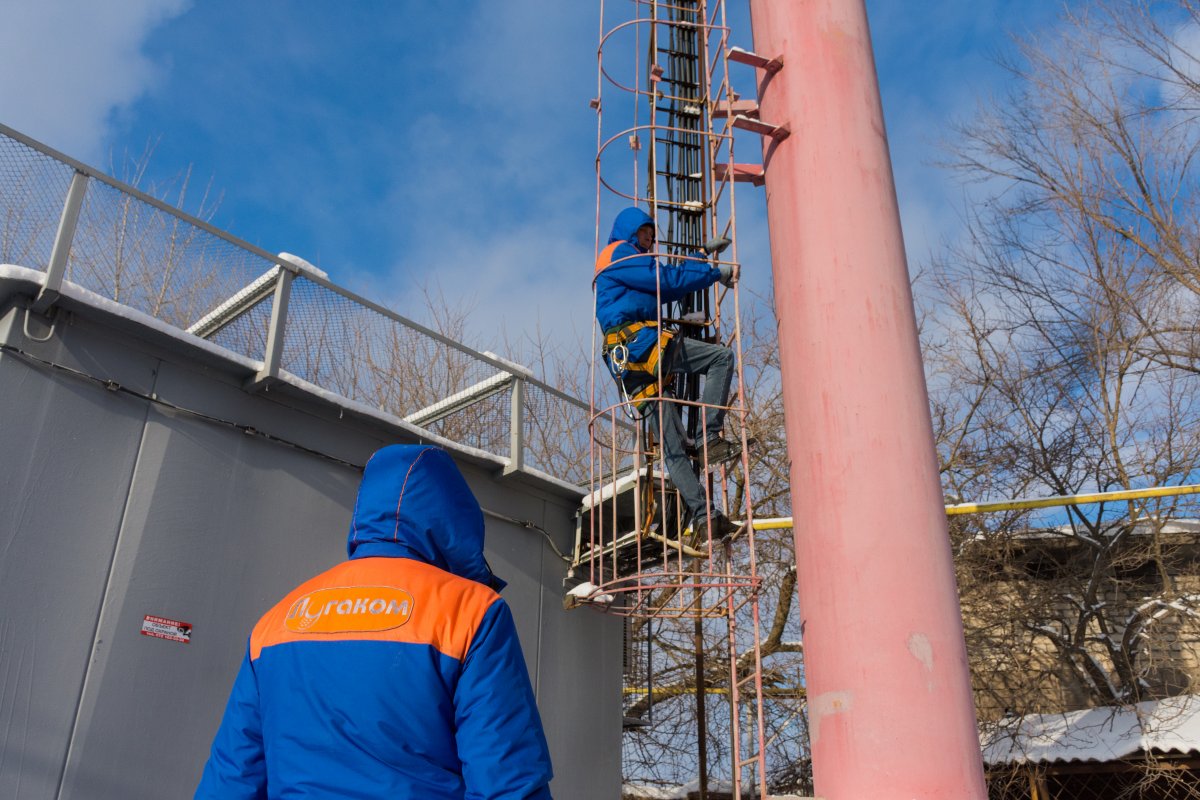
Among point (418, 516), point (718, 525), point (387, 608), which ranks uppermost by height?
point (718, 525)

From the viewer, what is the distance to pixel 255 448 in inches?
292

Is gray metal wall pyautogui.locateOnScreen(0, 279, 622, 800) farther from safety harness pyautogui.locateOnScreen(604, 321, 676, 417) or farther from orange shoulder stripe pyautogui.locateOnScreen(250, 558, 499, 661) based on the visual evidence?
orange shoulder stripe pyautogui.locateOnScreen(250, 558, 499, 661)

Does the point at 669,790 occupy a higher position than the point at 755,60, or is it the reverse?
the point at 755,60

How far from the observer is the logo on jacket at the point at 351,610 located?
9.18ft

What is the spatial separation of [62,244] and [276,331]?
1.59 m

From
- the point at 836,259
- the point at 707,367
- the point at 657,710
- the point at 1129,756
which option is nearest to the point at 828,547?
the point at 836,259

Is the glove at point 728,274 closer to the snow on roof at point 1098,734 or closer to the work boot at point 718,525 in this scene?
the work boot at point 718,525

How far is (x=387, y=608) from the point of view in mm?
2812

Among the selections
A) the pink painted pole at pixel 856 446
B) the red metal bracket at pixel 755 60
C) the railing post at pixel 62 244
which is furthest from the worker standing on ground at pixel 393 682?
the railing post at pixel 62 244

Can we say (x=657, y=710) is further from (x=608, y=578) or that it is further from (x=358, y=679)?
(x=358, y=679)

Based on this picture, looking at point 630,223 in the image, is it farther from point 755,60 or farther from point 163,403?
point 163,403

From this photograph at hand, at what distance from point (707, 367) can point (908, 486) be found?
3.09 m

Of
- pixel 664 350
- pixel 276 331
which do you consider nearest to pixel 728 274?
pixel 664 350

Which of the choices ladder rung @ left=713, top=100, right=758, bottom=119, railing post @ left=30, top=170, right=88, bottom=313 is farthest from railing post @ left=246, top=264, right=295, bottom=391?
ladder rung @ left=713, top=100, right=758, bottom=119
